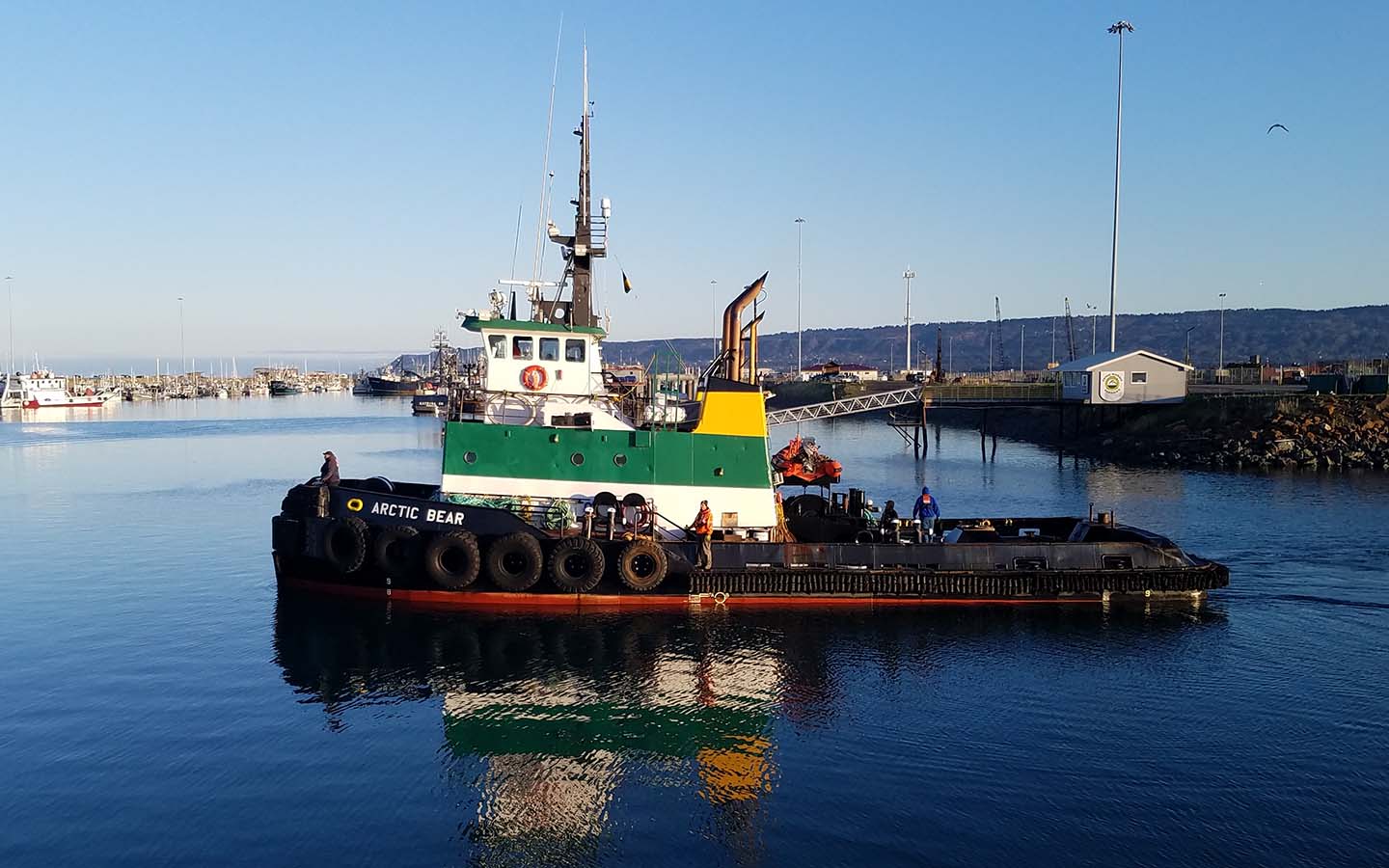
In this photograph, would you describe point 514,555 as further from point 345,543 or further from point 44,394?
point 44,394

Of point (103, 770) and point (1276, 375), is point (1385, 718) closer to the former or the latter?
point (103, 770)

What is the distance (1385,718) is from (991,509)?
20.4 metres

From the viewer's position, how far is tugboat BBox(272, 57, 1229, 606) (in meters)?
19.0

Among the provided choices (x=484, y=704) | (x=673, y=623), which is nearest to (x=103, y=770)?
(x=484, y=704)

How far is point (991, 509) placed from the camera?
112ft

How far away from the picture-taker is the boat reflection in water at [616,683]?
457 inches

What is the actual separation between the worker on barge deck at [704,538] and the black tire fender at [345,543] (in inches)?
267

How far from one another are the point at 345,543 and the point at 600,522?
5.18 m

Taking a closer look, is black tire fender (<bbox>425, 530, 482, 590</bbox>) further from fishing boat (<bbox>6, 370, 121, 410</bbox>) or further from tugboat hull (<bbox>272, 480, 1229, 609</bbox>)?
fishing boat (<bbox>6, 370, 121, 410</bbox>)

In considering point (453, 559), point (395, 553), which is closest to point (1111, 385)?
point (453, 559)

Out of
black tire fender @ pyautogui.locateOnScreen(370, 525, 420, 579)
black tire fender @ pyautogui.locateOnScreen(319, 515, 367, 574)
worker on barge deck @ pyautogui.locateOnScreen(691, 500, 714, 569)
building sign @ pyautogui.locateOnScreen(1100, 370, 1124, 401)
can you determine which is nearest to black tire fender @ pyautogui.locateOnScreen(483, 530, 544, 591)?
black tire fender @ pyautogui.locateOnScreen(370, 525, 420, 579)

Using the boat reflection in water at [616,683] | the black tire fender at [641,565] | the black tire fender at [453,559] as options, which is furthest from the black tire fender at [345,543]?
the black tire fender at [641,565]

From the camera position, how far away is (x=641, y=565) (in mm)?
18969

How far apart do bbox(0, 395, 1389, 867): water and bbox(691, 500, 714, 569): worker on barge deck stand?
1.16m
